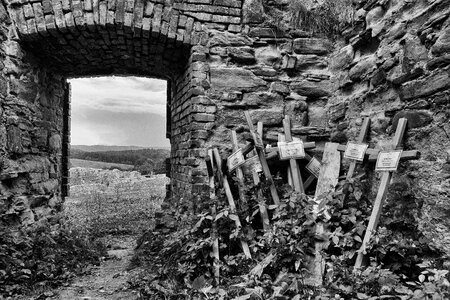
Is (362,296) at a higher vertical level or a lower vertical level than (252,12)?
lower

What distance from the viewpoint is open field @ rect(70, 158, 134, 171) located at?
1358 centimetres

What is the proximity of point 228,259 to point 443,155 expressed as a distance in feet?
5.33

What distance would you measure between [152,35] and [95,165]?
36.0 feet

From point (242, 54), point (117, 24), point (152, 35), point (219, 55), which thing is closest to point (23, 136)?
point (117, 24)

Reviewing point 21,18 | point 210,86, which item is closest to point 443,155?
point 210,86

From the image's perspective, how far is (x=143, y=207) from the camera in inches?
303

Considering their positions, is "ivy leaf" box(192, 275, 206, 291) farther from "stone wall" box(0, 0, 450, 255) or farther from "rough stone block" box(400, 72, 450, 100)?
"rough stone block" box(400, 72, 450, 100)

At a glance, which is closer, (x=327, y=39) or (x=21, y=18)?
(x=21, y=18)

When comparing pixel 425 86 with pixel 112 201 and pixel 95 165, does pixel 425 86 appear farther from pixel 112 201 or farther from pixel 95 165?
pixel 95 165

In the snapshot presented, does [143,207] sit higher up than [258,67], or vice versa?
[258,67]

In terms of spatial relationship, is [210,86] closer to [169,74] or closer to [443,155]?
[169,74]

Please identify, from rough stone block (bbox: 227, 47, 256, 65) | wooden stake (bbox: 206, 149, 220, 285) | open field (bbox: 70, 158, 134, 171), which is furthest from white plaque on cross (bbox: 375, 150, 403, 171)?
open field (bbox: 70, 158, 134, 171)

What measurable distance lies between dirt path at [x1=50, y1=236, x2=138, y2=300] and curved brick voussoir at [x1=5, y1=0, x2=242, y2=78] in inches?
95.9

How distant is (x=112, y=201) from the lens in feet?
27.0
